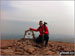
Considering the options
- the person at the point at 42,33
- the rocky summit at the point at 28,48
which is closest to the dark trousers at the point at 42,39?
the person at the point at 42,33

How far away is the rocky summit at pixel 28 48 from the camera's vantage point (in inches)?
240

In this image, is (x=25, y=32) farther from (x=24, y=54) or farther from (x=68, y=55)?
(x=68, y=55)

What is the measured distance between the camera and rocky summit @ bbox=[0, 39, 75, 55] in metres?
6.09

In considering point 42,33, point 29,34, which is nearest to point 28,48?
point 29,34

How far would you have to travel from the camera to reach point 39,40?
6.45 metres

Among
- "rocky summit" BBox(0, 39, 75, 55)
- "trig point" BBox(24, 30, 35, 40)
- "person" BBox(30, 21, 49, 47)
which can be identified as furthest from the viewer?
"trig point" BBox(24, 30, 35, 40)

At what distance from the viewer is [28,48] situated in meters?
6.23

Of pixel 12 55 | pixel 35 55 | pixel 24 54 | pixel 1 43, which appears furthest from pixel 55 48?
pixel 1 43

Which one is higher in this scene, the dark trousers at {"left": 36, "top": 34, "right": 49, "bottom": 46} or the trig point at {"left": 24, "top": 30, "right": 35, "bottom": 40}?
the trig point at {"left": 24, "top": 30, "right": 35, "bottom": 40}

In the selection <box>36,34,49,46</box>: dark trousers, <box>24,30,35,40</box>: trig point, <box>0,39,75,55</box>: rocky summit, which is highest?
<box>24,30,35,40</box>: trig point

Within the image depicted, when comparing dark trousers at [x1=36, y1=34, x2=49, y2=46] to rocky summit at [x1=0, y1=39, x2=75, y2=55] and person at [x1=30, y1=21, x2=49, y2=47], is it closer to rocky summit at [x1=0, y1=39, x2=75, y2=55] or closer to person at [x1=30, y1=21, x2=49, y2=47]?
person at [x1=30, y1=21, x2=49, y2=47]

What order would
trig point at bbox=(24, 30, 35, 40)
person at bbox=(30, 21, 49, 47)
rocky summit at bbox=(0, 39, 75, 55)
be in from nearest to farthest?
rocky summit at bbox=(0, 39, 75, 55), person at bbox=(30, 21, 49, 47), trig point at bbox=(24, 30, 35, 40)

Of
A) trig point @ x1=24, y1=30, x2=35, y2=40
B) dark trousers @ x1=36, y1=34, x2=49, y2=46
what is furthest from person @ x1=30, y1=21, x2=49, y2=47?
trig point @ x1=24, y1=30, x2=35, y2=40

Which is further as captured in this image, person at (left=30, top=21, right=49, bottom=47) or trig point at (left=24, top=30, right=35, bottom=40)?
trig point at (left=24, top=30, right=35, bottom=40)
